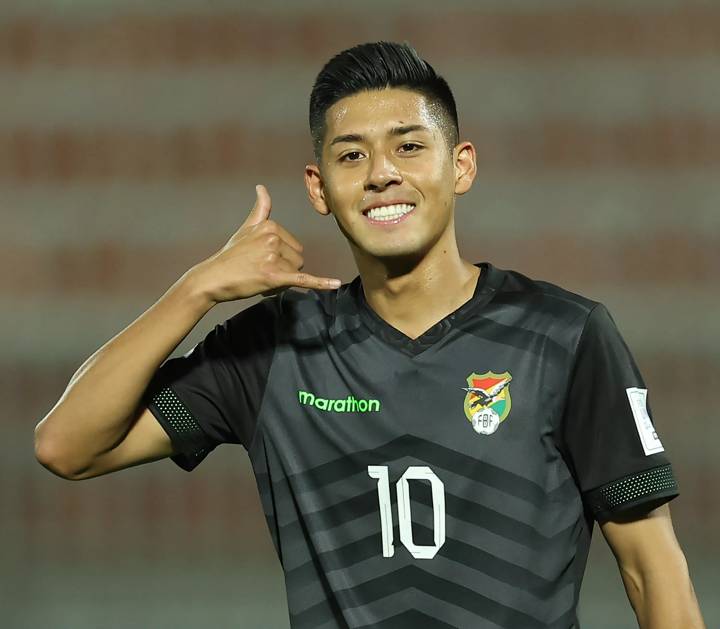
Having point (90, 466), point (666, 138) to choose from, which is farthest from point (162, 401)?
point (666, 138)

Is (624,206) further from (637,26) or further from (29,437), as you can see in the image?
(29,437)

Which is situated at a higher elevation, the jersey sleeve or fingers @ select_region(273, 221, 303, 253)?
fingers @ select_region(273, 221, 303, 253)

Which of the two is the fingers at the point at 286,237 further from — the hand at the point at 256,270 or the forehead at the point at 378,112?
the forehead at the point at 378,112

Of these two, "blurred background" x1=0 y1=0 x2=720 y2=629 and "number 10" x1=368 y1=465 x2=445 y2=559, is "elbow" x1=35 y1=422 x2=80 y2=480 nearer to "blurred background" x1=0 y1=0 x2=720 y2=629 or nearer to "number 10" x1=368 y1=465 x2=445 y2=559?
"number 10" x1=368 y1=465 x2=445 y2=559

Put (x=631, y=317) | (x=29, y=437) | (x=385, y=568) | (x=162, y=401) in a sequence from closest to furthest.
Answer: (x=385, y=568) → (x=162, y=401) → (x=631, y=317) → (x=29, y=437)

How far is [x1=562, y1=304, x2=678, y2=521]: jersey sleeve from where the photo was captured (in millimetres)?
1784

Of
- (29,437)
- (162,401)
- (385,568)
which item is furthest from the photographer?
(29,437)

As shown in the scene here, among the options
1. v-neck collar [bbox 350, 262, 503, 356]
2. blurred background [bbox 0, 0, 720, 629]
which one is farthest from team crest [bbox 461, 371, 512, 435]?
blurred background [bbox 0, 0, 720, 629]

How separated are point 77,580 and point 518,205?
152 cm

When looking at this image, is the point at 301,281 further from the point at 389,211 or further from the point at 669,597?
the point at 669,597

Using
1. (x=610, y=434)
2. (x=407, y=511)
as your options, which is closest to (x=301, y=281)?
(x=407, y=511)

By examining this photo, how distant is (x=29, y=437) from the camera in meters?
3.54

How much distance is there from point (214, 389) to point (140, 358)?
0.47 feet

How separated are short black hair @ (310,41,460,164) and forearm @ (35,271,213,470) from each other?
13.3 inches
